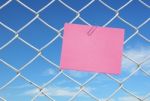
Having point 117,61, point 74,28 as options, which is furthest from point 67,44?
point 117,61

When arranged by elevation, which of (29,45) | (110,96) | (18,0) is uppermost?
(18,0)

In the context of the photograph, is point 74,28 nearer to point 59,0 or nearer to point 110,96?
point 59,0

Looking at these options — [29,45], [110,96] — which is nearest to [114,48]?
[110,96]

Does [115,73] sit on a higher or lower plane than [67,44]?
lower

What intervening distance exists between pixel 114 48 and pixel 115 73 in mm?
183

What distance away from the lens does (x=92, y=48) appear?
4.08 m

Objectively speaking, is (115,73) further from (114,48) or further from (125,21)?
(125,21)

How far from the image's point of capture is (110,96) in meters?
4.21

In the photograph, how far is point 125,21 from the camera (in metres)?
4.33

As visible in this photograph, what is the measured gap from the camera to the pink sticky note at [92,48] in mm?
4020

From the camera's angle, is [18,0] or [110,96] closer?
[18,0]

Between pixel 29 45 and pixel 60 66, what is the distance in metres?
0.26

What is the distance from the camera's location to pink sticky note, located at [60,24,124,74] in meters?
4.02

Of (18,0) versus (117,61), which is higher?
(18,0)
